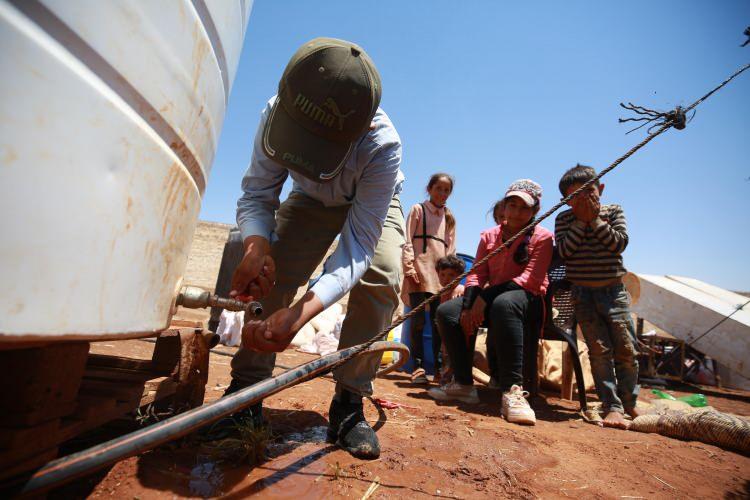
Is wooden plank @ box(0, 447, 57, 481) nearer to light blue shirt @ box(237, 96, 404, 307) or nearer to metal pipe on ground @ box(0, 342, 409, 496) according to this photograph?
metal pipe on ground @ box(0, 342, 409, 496)

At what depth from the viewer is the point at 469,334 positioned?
9.91ft

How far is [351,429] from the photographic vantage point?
5.93ft

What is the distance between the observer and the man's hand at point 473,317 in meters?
2.96

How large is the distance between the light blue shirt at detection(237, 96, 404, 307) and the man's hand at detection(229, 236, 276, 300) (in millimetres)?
91

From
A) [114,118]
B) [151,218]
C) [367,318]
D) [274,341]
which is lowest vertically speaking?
[274,341]

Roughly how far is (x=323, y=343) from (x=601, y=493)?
4135 mm

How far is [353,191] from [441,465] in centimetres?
128

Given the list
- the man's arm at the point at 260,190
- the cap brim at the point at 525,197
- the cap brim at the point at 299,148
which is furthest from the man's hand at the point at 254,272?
the cap brim at the point at 525,197

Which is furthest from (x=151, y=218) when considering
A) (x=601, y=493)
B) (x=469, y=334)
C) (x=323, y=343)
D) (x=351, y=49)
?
(x=323, y=343)

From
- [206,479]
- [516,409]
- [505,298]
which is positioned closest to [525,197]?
[505,298]

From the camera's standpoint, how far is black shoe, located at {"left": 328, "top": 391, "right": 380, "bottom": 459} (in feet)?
5.57

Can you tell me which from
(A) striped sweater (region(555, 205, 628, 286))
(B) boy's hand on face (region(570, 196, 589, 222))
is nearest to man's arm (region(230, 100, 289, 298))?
(B) boy's hand on face (region(570, 196, 589, 222))

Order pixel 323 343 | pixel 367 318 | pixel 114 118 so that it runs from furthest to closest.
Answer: pixel 323 343 < pixel 367 318 < pixel 114 118

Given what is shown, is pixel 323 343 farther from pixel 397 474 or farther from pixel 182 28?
pixel 182 28
